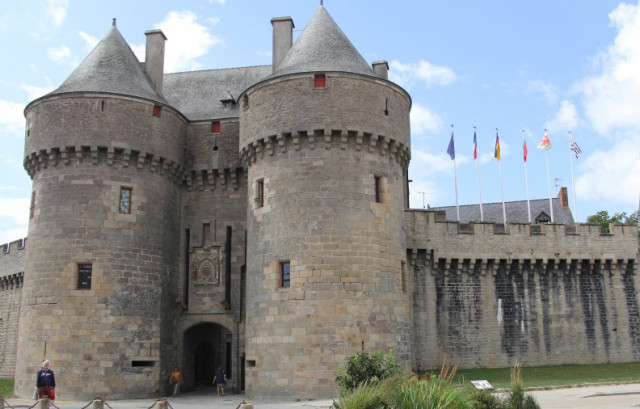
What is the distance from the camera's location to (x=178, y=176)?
85.6 feet

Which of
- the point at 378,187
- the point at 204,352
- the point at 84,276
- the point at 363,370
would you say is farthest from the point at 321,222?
the point at 204,352

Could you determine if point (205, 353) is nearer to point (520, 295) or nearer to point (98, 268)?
point (98, 268)

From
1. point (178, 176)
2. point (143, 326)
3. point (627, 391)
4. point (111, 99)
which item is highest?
point (111, 99)

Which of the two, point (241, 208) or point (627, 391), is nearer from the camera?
point (627, 391)

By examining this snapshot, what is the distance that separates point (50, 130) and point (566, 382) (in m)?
20.0

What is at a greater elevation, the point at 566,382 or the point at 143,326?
the point at 143,326

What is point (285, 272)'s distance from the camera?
70.3ft

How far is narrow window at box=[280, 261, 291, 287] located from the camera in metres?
21.3

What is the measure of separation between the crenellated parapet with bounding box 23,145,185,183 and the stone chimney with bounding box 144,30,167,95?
3979 millimetres

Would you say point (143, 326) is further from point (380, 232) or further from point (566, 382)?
point (566, 382)

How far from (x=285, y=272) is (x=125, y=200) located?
6961 millimetres

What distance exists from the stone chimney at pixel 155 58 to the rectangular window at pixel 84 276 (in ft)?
26.4

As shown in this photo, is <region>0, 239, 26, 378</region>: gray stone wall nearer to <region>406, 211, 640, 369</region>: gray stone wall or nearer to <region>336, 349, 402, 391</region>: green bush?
<region>406, 211, 640, 369</region>: gray stone wall

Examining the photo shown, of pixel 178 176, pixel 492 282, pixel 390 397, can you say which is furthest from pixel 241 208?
pixel 390 397
